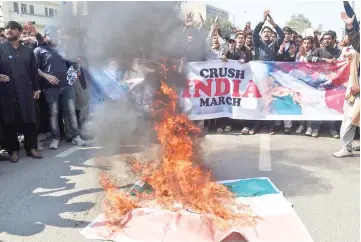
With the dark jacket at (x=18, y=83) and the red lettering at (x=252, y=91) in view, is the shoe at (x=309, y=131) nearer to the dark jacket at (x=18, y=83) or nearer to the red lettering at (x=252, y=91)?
the red lettering at (x=252, y=91)

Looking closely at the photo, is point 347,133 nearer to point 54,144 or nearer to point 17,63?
point 54,144

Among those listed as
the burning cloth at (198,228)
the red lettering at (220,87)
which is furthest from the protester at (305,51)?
the burning cloth at (198,228)

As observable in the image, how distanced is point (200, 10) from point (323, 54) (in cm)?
315

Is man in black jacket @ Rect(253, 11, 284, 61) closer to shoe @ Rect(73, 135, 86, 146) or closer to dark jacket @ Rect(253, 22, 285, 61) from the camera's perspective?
dark jacket @ Rect(253, 22, 285, 61)

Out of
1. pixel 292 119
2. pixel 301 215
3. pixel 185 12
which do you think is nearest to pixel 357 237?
pixel 301 215

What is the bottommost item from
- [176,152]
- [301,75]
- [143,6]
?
[176,152]

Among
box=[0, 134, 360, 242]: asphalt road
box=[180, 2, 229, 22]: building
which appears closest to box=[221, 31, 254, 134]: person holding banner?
box=[180, 2, 229, 22]: building

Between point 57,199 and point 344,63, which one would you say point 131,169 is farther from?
point 344,63

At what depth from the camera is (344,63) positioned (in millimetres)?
7086

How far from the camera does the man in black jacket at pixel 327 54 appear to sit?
716 cm

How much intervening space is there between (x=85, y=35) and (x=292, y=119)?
4.49 metres

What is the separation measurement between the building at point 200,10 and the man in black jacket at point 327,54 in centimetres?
197

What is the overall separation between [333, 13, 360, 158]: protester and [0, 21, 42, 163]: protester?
4611 millimetres

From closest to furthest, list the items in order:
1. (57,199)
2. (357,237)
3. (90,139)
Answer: (357,237), (57,199), (90,139)
